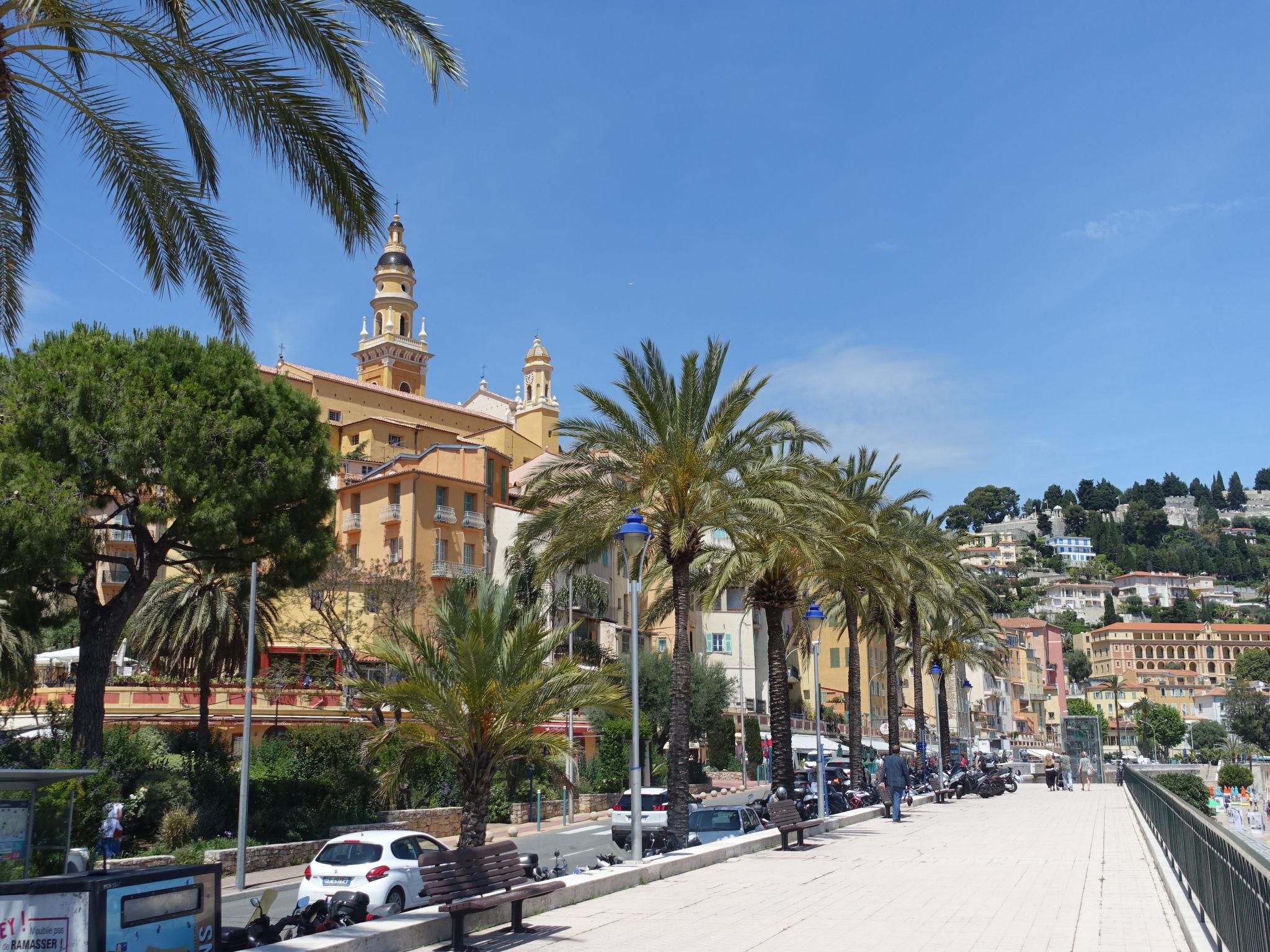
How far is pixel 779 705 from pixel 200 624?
1787 cm

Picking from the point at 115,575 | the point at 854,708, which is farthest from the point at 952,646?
the point at 115,575

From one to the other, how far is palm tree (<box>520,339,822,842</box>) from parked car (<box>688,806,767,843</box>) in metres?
1.92

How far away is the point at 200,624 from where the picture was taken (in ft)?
110

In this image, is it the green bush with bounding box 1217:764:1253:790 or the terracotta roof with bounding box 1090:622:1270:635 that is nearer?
the green bush with bounding box 1217:764:1253:790

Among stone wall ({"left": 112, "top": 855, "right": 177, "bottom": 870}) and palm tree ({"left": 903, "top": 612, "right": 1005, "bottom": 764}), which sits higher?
palm tree ({"left": 903, "top": 612, "right": 1005, "bottom": 764})

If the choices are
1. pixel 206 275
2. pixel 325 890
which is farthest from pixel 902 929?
pixel 206 275

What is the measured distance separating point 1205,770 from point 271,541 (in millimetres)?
111925

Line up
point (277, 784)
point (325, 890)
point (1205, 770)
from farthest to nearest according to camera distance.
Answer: point (1205, 770)
point (277, 784)
point (325, 890)

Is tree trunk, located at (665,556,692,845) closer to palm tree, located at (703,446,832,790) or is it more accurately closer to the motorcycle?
palm tree, located at (703,446,832,790)

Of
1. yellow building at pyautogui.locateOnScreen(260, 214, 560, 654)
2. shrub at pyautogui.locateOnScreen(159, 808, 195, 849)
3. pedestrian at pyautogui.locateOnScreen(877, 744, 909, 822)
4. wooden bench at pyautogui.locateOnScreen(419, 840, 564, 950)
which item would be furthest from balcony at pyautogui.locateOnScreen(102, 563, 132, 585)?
wooden bench at pyautogui.locateOnScreen(419, 840, 564, 950)

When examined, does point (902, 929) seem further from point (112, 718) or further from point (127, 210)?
point (112, 718)

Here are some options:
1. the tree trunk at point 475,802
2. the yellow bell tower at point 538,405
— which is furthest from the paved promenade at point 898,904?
the yellow bell tower at point 538,405

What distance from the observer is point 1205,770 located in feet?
371

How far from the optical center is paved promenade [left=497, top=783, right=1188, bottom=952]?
10336 millimetres
